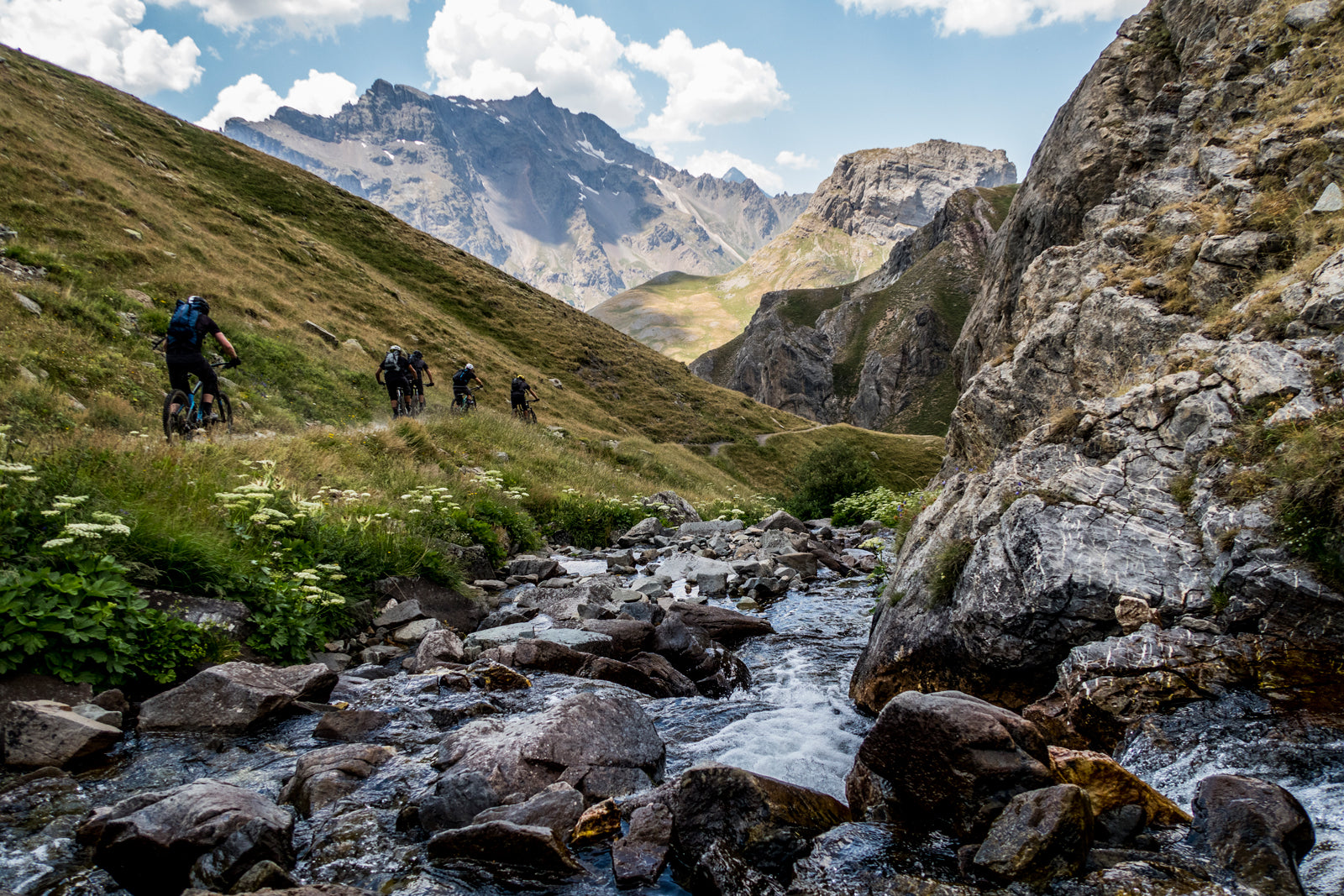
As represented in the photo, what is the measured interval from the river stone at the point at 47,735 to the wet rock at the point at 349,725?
67.6 inches

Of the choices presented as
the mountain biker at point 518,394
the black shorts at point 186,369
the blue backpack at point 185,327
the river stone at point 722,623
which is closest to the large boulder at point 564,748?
the river stone at point 722,623

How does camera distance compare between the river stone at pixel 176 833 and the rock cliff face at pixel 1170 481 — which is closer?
the river stone at pixel 176 833

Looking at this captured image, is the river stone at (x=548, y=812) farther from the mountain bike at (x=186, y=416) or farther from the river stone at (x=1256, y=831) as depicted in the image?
the mountain bike at (x=186, y=416)

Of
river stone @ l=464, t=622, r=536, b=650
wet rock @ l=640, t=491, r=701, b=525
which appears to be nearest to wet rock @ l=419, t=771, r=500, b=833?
river stone @ l=464, t=622, r=536, b=650

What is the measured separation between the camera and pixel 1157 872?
409cm

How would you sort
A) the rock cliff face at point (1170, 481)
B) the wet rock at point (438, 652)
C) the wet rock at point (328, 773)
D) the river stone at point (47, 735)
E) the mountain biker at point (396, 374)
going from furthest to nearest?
the mountain biker at point (396, 374) → the wet rock at point (438, 652) → the rock cliff face at point (1170, 481) → the wet rock at point (328, 773) → the river stone at point (47, 735)

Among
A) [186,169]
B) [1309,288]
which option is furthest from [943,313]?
[1309,288]

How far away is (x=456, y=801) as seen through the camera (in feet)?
16.7

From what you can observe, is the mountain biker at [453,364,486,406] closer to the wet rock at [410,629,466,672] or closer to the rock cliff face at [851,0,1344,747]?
the wet rock at [410,629,466,672]

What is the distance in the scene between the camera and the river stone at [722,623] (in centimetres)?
1111

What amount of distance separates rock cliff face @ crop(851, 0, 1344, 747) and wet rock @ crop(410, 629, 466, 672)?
18.4 ft

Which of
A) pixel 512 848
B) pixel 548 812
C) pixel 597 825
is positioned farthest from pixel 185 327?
pixel 597 825

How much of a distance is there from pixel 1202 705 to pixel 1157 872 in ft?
7.54

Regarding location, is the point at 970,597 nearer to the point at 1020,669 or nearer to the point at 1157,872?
the point at 1020,669
